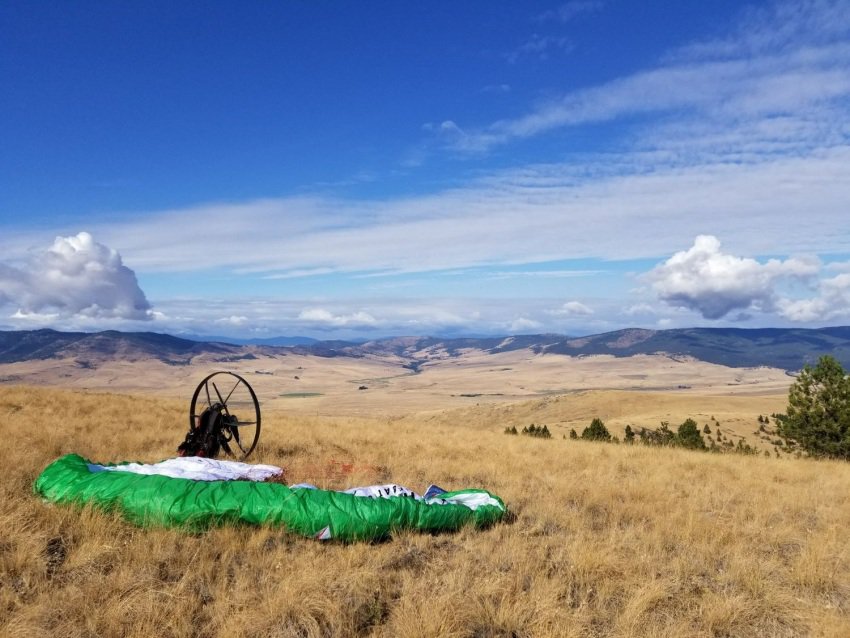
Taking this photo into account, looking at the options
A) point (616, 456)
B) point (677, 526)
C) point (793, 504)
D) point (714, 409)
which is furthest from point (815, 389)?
point (714, 409)

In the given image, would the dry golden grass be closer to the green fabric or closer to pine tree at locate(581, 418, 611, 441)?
the green fabric

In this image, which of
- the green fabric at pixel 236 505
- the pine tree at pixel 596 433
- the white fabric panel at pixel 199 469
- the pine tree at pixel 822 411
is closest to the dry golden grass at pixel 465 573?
the green fabric at pixel 236 505

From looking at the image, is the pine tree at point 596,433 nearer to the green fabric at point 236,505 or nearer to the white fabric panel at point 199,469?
the white fabric panel at point 199,469

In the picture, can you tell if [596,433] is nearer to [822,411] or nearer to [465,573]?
[822,411]

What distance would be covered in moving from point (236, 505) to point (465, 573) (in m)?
3.17

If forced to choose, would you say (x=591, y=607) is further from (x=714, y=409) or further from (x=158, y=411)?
(x=714, y=409)

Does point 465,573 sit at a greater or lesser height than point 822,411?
greater

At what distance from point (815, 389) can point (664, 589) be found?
90.8 feet

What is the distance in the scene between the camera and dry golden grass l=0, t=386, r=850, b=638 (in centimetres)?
487

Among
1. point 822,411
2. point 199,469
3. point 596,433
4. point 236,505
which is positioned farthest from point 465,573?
point 596,433

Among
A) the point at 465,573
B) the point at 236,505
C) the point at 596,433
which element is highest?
the point at 236,505

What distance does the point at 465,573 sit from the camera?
6.05 m

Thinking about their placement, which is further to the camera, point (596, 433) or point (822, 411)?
point (596, 433)

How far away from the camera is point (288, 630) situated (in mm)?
4719
